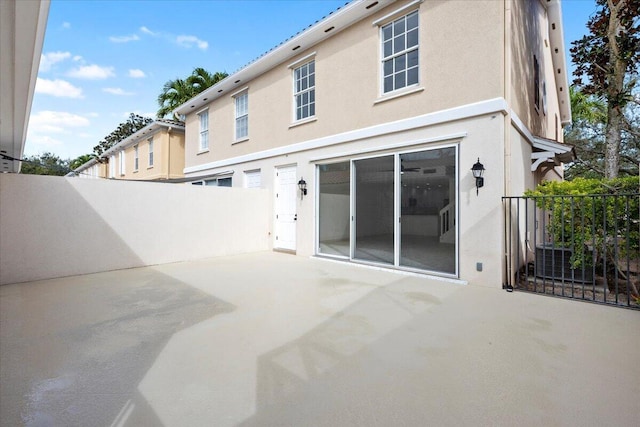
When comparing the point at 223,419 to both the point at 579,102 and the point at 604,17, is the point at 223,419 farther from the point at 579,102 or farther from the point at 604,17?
the point at 579,102

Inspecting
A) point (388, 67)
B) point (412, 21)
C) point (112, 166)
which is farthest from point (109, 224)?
point (112, 166)

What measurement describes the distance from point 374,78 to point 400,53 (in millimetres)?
827

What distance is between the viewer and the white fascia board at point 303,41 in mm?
8035

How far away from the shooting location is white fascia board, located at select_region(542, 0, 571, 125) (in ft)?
35.5

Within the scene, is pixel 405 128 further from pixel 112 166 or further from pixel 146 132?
pixel 112 166

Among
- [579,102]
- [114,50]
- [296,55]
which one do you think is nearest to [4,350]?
[296,55]

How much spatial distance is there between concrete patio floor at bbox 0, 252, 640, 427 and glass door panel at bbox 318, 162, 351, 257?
379 centimetres

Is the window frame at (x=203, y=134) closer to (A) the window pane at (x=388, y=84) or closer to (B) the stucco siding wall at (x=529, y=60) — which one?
(A) the window pane at (x=388, y=84)

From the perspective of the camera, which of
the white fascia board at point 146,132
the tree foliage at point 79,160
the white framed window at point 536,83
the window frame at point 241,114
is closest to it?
the white framed window at point 536,83

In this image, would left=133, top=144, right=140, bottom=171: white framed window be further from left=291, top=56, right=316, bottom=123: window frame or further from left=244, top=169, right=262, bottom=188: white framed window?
left=291, top=56, right=316, bottom=123: window frame

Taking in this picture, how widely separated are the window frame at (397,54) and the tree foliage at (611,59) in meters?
4.43

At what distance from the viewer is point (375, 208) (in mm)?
8812

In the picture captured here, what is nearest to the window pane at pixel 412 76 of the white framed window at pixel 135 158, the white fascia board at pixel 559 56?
the white fascia board at pixel 559 56

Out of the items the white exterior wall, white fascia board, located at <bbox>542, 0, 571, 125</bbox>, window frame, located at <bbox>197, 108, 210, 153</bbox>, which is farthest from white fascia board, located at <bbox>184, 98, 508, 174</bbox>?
white fascia board, located at <bbox>542, 0, 571, 125</bbox>
